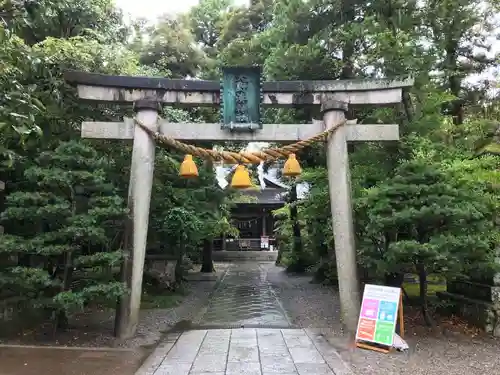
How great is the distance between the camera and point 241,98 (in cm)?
879

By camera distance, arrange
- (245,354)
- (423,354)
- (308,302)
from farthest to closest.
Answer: (308,302)
(423,354)
(245,354)

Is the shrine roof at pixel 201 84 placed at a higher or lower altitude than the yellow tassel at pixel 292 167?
higher

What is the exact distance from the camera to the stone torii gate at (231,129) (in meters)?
8.35

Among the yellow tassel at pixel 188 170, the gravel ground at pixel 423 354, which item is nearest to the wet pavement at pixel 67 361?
the yellow tassel at pixel 188 170

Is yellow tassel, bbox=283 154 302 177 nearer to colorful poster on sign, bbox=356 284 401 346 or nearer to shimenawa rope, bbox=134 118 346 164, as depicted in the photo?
shimenawa rope, bbox=134 118 346 164

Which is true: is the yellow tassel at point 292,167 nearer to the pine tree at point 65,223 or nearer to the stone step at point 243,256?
the pine tree at point 65,223

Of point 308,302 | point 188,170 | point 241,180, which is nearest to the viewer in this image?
point 241,180

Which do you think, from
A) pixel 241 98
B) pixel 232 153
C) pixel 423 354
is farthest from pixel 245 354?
pixel 241 98

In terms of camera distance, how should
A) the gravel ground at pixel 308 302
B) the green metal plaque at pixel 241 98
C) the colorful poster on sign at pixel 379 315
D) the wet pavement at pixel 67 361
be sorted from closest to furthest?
the wet pavement at pixel 67 361 < the colorful poster on sign at pixel 379 315 < the green metal plaque at pixel 241 98 < the gravel ground at pixel 308 302

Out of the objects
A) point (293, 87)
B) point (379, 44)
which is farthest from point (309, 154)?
point (293, 87)

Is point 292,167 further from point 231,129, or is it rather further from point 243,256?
point 243,256

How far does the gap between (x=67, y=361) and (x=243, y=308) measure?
5986mm

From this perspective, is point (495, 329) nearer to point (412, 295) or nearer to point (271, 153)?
point (412, 295)

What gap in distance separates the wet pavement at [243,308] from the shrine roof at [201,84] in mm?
4888
